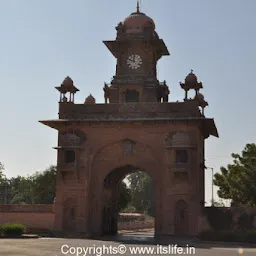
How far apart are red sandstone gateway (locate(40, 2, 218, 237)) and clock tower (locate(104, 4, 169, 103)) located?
1.09 m

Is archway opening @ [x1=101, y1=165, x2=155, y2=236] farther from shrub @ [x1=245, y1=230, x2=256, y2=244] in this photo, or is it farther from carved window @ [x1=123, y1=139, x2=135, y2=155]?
shrub @ [x1=245, y1=230, x2=256, y2=244]

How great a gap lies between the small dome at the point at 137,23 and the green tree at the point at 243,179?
38.7 ft

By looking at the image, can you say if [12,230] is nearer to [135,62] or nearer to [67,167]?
[67,167]

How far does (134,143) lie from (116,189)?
253 inches

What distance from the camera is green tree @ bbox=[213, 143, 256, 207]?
38781mm

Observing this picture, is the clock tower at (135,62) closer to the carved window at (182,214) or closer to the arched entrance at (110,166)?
the arched entrance at (110,166)

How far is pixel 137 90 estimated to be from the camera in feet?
132

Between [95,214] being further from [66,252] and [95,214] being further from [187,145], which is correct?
[66,252]

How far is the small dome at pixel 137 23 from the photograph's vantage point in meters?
40.9

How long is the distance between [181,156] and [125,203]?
77.4 ft

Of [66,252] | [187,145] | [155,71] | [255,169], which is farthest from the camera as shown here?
[155,71]

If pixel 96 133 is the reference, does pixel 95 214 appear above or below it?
below

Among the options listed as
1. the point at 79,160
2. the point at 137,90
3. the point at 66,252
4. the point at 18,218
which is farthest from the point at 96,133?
the point at 66,252

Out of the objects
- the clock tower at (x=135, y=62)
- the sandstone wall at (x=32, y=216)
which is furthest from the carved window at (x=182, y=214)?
the clock tower at (x=135, y=62)
